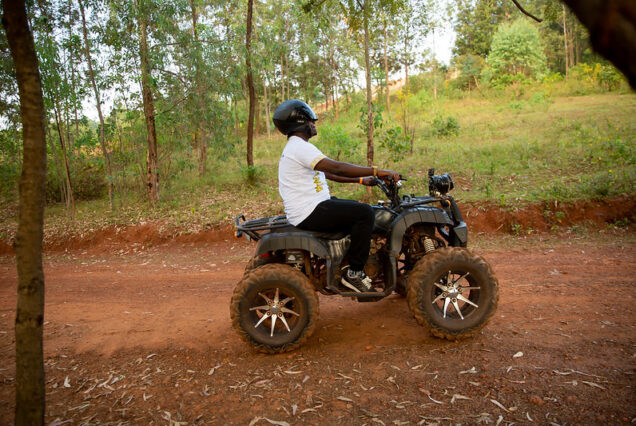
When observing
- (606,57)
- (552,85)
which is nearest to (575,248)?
(606,57)

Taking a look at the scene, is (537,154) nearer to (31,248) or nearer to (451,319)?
(451,319)

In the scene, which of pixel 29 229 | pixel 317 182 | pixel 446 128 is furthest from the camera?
pixel 446 128

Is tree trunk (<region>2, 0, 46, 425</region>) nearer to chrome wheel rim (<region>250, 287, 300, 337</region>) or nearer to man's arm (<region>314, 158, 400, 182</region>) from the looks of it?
chrome wheel rim (<region>250, 287, 300, 337</region>)

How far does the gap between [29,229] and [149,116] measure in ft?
38.2


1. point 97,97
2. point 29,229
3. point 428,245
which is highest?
point 97,97

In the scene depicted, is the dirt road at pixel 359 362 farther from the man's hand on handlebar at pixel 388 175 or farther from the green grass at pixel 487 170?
the green grass at pixel 487 170

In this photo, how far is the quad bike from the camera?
4133 millimetres

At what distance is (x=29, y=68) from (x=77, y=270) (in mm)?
7742

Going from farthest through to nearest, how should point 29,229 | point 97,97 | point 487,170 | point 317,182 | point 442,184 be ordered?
point 97,97 → point 487,170 → point 442,184 → point 317,182 → point 29,229

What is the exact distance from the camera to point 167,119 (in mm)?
13320

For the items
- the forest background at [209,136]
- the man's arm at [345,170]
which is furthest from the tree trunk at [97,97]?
the man's arm at [345,170]

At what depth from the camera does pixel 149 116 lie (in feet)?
42.5

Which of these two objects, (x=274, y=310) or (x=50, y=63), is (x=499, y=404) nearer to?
(x=274, y=310)

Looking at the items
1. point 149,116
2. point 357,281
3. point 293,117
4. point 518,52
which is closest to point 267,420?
point 357,281
